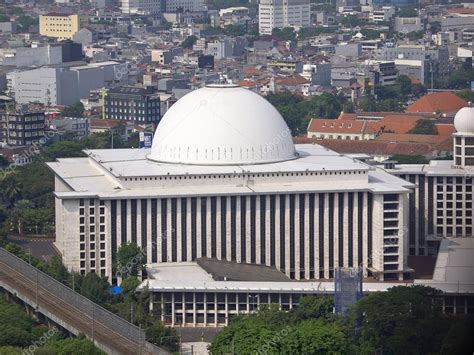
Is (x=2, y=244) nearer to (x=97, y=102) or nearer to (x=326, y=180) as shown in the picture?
(x=326, y=180)

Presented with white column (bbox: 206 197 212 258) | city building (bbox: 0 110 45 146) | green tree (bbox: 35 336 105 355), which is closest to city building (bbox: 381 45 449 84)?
city building (bbox: 0 110 45 146)

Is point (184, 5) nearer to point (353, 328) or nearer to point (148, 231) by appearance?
point (148, 231)

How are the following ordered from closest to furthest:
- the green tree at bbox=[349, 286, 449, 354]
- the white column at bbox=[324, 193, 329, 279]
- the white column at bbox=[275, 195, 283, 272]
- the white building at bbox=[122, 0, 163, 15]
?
the green tree at bbox=[349, 286, 449, 354], the white column at bbox=[275, 195, 283, 272], the white column at bbox=[324, 193, 329, 279], the white building at bbox=[122, 0, 163, 15]

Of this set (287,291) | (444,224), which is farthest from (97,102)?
(287,291)

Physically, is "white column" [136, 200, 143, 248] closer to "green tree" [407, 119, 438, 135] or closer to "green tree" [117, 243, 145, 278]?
"green tree" [117, 243, 145, 278]

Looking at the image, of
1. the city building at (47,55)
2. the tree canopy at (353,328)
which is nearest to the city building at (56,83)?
the city building at (47,55)

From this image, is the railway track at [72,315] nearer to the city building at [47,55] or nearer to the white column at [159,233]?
the white column at [159,233]
